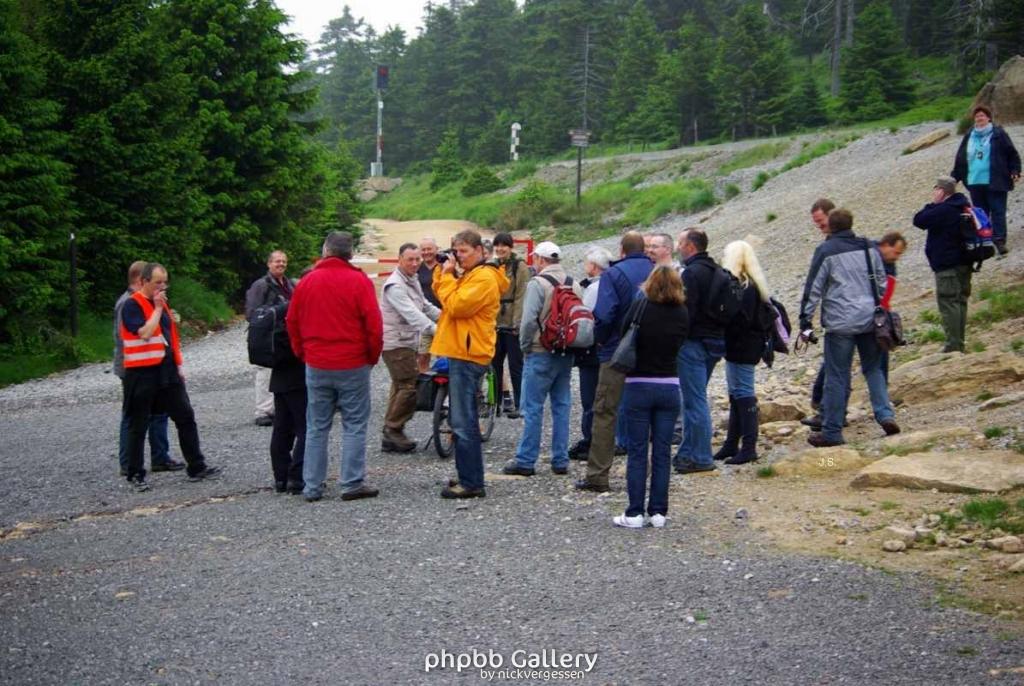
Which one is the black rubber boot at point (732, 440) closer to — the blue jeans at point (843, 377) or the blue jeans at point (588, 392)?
the blue jeans at point (843, 377)

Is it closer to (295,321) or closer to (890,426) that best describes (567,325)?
(295,321)

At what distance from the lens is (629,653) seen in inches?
225

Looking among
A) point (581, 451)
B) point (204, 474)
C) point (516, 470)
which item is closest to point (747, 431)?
point (581, 451)

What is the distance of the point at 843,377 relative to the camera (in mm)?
9789

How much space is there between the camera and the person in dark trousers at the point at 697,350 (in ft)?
30.9

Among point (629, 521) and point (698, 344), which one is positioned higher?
point (698, 344)

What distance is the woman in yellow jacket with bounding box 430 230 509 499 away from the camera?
880 centimetres

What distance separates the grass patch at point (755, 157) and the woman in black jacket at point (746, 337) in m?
35.2

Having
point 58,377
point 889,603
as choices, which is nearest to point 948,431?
point 889,603

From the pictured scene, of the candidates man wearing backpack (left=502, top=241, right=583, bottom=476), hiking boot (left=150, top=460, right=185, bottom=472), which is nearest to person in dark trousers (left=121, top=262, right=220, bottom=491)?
hiking boot (left=150, top=460, right=185, bottom=472)

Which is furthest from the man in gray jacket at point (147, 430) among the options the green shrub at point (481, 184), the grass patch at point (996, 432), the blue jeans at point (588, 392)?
the green shrub at point (481, 184)

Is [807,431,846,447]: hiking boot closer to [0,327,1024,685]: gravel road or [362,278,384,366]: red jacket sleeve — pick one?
[0,327,1024,685]: gravel road

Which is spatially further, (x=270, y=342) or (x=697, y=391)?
(x=697, y=391)

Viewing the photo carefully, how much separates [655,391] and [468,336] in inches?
67.5
